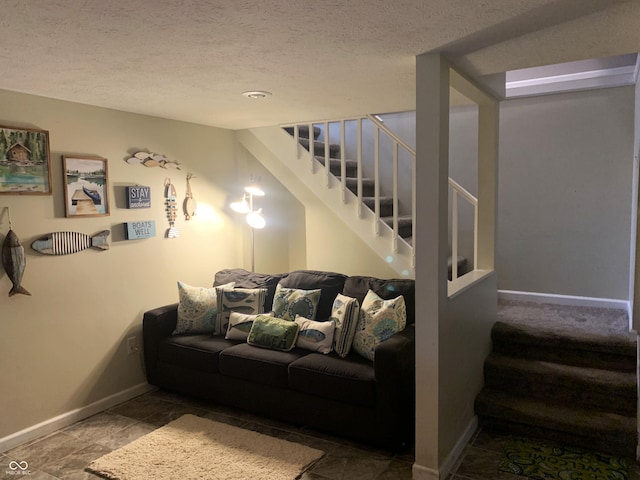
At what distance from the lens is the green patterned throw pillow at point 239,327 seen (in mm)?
3627

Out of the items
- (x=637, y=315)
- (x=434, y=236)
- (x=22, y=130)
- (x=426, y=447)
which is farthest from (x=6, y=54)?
(x=637, y=315)

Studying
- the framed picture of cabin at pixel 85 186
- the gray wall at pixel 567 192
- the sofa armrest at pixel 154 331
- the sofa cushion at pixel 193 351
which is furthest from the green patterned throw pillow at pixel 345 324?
the gray wall at pixel 567 192

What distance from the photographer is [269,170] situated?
14.9 ft

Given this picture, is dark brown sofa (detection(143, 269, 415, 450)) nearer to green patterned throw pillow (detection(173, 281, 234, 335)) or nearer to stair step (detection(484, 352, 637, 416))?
green patterned throw pillow (detection(173, 281, 234, 335))

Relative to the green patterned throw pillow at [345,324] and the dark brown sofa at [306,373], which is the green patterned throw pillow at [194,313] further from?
the green patterned throw pillow at [345,324]

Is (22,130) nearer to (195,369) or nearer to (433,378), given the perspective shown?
(195,369)

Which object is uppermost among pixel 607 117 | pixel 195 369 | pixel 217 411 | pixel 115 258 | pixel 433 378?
pixel 607 117

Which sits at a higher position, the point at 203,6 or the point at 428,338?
the point at 203,6

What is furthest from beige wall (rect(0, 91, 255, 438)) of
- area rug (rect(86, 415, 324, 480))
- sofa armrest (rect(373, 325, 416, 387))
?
sofa armrest (rect(373, 325, 416, 387))

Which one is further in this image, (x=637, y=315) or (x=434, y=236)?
(x=637, y=315)

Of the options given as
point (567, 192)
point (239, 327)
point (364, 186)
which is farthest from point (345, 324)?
point (567, 192)

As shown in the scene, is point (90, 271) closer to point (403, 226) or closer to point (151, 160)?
point (151, 160)

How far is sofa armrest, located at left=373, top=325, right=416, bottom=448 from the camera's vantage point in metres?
2.76

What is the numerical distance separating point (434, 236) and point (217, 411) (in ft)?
6.89
